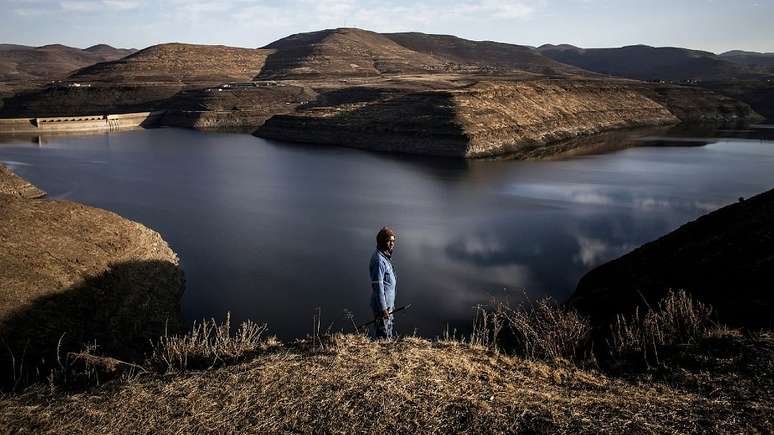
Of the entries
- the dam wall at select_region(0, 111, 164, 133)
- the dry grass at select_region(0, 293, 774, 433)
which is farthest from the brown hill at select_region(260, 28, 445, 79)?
the dry grass at select_region(0, 293, 774, 433)

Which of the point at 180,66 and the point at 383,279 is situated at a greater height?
the point at 180,66

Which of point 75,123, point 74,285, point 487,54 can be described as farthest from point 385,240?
point 487,54

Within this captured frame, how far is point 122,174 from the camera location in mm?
40969

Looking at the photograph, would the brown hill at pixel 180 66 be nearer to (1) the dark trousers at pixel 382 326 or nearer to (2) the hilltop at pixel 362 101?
(2) the hilltop at pixel 362 101

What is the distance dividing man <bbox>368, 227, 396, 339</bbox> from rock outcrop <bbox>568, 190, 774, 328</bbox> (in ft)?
14.9

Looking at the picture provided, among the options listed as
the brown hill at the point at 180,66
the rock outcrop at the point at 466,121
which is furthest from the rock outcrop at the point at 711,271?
the brown hill at the point at 180,66

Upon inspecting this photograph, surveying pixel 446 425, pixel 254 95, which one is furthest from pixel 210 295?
pixel 254 95

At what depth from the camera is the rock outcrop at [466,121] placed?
51.1 meters

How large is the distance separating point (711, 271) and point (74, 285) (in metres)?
15.4

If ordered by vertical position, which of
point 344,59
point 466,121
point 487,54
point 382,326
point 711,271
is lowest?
point 382,326

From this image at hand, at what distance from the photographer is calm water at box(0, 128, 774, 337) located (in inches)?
672

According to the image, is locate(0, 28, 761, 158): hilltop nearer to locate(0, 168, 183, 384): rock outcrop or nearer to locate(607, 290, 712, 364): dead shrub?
locate(0, 168, 183, 384): rock outcrop

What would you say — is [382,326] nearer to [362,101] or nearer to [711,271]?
[711,271]

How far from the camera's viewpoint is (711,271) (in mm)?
11586
